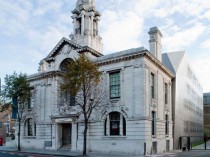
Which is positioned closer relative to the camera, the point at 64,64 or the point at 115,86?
→ the point at 115,86

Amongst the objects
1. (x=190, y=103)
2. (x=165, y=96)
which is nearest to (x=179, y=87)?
(x=165, y=96)

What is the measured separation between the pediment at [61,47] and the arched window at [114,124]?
32.9ft

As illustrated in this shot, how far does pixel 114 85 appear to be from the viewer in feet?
109

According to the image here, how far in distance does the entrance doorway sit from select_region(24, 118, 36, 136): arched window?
570cm

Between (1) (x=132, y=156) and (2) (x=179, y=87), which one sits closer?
(1) (x=132, y=156)

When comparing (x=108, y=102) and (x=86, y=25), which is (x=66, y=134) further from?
(x=86, y=25)

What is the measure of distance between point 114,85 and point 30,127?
1663 centimetres

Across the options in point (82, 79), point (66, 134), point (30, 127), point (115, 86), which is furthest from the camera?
point (30, 127)

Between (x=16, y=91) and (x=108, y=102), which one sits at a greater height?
(x=16, y=91)

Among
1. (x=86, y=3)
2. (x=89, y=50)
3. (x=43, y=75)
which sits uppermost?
(x=86, y=3)

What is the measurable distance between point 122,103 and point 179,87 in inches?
586

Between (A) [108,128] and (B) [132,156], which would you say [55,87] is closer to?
(A) [108,128]

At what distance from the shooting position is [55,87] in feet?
129

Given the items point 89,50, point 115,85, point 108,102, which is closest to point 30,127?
point 89,50
